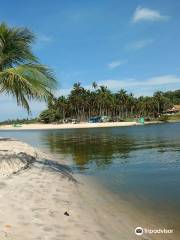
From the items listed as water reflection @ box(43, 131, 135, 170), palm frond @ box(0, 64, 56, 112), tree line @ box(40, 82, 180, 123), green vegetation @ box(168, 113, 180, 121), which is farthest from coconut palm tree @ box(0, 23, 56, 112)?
green vegetation @ box(168, 113, 180, 121)

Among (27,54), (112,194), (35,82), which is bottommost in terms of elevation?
(112,194)

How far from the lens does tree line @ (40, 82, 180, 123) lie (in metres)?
143

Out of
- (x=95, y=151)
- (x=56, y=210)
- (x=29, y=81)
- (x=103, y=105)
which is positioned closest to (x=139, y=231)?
(x=56, y=210)

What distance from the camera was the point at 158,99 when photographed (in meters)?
150

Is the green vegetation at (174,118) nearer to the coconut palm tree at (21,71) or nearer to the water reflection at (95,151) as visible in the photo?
the water reflection at (95,151)

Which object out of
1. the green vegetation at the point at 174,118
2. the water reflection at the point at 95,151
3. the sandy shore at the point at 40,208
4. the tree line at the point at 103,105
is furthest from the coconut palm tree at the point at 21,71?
the green vegetation at the point at 174,118

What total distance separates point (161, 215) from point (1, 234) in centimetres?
477

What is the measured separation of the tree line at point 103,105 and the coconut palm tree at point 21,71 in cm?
12760

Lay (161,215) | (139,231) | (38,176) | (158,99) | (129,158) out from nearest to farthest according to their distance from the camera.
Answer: (139,231)
(161,215)
(38,176)
(129,158)
(158,99)

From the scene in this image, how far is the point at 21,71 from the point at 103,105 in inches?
5367

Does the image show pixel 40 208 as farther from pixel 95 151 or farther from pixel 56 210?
pixel 95 151

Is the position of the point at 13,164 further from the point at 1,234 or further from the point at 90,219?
the point at 1,234

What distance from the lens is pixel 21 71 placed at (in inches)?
446

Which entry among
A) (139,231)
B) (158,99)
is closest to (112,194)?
(139,231)
